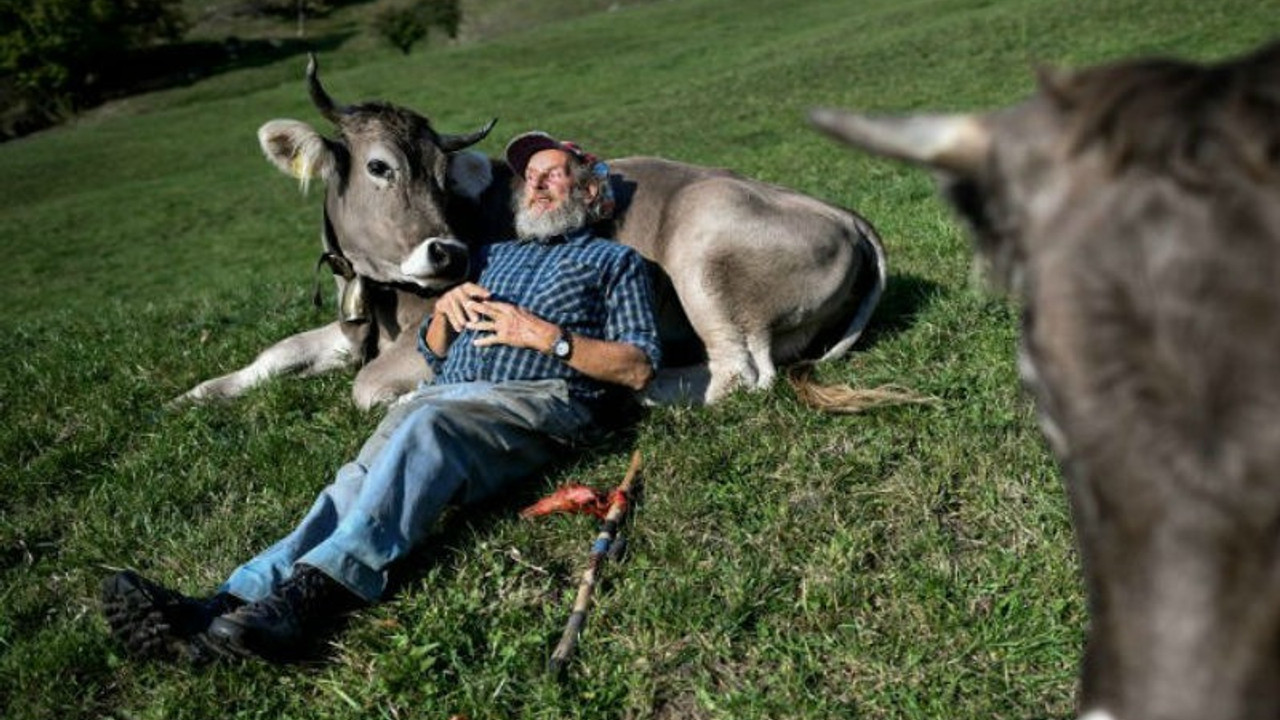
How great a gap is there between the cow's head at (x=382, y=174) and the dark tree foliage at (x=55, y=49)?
169 feet

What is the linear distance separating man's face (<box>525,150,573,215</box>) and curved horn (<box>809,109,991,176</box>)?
159 inches

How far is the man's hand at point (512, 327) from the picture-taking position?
5.40 meters

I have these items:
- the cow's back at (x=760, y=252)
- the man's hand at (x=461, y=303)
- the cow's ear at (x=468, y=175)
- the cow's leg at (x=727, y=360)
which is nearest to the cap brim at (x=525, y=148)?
the cow's ear at (x=468, y=175)

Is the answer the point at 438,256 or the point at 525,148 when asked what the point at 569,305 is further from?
the point at 525,148

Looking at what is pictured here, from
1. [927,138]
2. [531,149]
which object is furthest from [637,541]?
[531,149]

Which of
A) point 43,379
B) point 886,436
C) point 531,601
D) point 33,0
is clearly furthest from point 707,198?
point 33,0

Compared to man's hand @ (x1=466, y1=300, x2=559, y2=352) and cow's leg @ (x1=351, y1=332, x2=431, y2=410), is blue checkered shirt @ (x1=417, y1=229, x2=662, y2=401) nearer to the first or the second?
man's hand @ (x1=466, y1=300, x2=559, y2=352)

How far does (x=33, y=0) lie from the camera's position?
55.5 meters

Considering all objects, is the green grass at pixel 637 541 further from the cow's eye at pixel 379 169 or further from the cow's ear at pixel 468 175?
the cow's ear at pixel 468 175

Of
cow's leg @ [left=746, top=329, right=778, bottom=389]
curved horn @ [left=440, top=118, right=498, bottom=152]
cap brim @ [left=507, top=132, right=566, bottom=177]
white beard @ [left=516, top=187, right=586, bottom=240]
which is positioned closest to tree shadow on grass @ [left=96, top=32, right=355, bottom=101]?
curved horn @ [left=440, top=118, right=498, bottom=152]

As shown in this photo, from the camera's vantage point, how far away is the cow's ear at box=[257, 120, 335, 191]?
274 inches

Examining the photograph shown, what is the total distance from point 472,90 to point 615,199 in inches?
1366

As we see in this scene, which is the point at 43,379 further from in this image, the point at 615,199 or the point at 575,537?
the point at 575,537

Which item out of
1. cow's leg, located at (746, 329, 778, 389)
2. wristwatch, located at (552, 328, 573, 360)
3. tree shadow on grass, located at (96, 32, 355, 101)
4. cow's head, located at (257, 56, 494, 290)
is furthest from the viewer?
tree shadow on grass, located at (96, 32, 355, 101)
